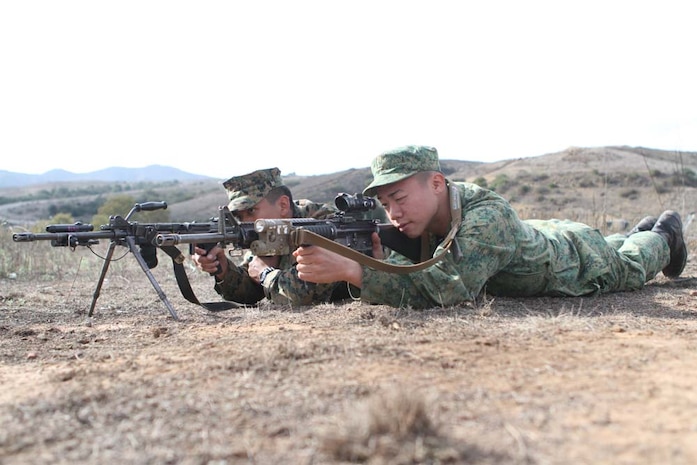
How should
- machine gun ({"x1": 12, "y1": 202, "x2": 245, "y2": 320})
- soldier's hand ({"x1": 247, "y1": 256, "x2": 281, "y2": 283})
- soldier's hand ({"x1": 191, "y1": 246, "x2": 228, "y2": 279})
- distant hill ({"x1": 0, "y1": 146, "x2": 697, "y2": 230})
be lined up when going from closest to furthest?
machine gun ({"x1": 12, "y1": 202, "x2": 245, "y2": 320})
soldier's hand ({"x1": 191, "y1": 246, "x2": 228, "y2": 279})
soldier's hand ({"x1": 247, "y1": 256, "x2": 281, "y2": 283})
distant hill ({"x1": 0, "y1": 146, "x2": 697, "y2": 230})

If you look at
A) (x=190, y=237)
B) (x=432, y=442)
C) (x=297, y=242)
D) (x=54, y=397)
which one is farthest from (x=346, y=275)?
(x=432, y=442)

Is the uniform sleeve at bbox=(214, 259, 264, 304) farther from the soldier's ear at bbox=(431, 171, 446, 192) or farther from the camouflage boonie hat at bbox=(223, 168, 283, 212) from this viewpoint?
the soldier's ear at bbox=(431, 171, 446, 192)

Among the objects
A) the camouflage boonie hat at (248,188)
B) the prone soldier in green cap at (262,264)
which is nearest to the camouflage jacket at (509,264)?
the prone soldier in green cap at (262,264)

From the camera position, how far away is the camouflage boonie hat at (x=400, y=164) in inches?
164

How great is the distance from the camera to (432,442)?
1.80 metres

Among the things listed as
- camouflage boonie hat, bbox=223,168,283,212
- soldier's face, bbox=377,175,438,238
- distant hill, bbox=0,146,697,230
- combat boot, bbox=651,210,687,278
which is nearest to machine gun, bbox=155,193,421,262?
soldier's face, bbox=377,175,438,238

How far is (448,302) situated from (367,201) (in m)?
0.99

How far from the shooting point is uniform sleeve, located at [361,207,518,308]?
13.3 ft

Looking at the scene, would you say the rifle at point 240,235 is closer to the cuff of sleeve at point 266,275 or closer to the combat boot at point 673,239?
the cuff of sleeve at point 266,275

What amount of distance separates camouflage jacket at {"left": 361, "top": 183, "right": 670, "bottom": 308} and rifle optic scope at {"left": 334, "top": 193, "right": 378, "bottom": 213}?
0.44 meters

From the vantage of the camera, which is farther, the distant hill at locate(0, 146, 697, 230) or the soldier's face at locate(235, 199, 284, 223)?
the distant hill at locate(0, 146, 697, 230)

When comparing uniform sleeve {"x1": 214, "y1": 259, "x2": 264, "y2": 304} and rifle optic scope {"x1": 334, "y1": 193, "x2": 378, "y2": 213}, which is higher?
rifle optic scope {"x1": 334, "y1": 193, "x2": 378, "y2": 213}

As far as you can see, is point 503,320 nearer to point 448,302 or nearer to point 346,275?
point 448,302

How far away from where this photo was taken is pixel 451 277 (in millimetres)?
4039
